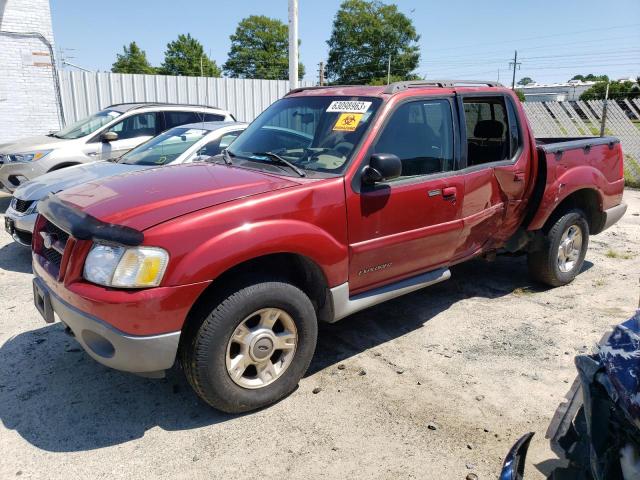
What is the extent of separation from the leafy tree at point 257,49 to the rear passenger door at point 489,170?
6647cm

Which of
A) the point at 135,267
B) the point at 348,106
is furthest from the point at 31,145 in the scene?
the point at 135,267

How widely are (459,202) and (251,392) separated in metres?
2.15

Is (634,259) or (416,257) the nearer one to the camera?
(416,257)

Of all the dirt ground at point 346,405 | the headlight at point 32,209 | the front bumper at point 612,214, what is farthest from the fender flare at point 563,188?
the headlight at point 32,209

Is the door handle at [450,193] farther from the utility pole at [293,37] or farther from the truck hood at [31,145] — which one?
the utility pole at [293,37]

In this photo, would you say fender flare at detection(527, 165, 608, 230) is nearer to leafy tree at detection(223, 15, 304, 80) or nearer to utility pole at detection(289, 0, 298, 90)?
utility pole at detection(289, 0, 298, 90)

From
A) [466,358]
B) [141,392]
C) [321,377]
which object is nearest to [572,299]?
[466,358]

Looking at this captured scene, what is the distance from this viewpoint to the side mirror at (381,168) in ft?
10.7

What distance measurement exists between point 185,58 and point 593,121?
5945 cm

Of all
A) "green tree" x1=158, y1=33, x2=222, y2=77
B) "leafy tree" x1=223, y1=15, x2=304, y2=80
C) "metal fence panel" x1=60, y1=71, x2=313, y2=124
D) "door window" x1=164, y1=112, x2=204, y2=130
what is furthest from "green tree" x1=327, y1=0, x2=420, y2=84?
"door window" x1=164, y1=112, x2=204, y2=130

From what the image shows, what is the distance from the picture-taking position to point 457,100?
13.5 feet

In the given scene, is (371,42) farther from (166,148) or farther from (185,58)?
(166,148)

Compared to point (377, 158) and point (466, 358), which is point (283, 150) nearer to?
point (377, 158)

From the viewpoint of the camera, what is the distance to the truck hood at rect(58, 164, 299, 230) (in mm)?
2797
